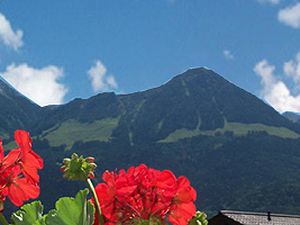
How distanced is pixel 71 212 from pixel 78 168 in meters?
0.14

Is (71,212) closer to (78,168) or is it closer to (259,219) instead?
(78,168)

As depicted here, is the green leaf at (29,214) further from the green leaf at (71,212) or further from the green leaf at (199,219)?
the green leaf at (199,219)

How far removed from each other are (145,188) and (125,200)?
0.21ft

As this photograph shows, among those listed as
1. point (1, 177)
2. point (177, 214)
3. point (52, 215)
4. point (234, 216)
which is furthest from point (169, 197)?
point (234, 216)

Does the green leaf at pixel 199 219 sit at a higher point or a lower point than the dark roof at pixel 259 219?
lower

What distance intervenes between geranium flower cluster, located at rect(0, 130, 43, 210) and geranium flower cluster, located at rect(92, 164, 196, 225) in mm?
191

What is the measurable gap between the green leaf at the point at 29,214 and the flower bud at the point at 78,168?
0.16m

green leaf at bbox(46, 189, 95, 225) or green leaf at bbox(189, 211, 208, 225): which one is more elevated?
green leaf at bbox(189, 211, 208, 225)

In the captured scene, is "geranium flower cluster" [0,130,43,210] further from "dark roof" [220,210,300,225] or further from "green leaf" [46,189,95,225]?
"dark roof" [220,210,300,225]

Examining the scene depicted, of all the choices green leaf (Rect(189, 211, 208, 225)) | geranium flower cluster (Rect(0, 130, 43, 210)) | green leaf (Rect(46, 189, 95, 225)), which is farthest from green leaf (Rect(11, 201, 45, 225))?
green leaf (Rect(189, 211, 208, 225))

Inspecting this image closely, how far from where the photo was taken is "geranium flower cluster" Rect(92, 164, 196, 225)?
1.57m

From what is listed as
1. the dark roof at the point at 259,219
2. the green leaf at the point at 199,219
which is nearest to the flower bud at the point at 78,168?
the green leaf at the point at 199,219

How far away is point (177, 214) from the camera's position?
166cm

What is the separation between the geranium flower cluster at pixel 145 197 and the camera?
157 cm
